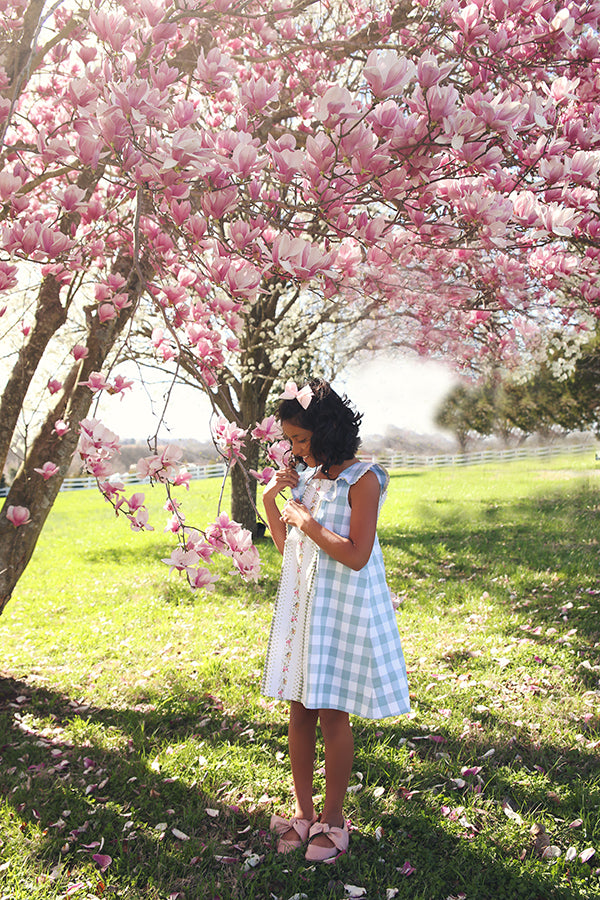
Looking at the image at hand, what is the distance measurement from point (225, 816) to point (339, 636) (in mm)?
1019

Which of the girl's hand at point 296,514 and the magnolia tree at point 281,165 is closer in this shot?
the magnolia tree at point 281,165

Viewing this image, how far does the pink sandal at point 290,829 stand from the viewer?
223 centimetres

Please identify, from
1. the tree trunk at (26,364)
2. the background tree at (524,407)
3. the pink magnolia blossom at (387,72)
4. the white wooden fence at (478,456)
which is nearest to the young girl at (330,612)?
Result: the pink magnolia blossom at (387,72)

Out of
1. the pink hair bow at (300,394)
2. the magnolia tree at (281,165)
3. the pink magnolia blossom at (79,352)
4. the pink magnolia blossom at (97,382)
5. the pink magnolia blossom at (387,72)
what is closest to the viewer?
the pink magnolia blossom at (387,72)

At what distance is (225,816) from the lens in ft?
8.19

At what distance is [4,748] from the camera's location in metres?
3.21

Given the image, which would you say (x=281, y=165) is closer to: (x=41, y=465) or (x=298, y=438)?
(x=298, y=438)

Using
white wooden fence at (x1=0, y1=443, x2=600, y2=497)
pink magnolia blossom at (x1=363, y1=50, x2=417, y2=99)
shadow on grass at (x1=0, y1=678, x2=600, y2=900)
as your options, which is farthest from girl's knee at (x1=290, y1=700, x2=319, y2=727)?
white wooden fence at (x1=0, y1=443, x2=600, y2=497)

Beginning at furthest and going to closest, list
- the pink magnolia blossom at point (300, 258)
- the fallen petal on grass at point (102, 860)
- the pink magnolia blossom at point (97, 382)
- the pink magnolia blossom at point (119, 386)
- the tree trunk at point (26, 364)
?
the tree trunk at point (26, 364) < the pink magnolia blossom at point (119, 386) < the pink magnolia blossom at point (97, 382) < the fallen petal on grass at point (102, 860) < the pink magnolia blossom at point (300, 258)

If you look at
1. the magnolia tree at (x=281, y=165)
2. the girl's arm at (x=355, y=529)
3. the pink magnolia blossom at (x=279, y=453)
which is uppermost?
the magnolia tree at (x=281, y=165)

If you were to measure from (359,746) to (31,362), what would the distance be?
8.82 ft

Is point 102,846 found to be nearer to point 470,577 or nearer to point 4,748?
point 4,748

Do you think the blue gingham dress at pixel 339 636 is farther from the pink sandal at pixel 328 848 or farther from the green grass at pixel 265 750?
the green grass at pixel 265 750

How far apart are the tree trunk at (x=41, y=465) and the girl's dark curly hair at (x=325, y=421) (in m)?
1.80
